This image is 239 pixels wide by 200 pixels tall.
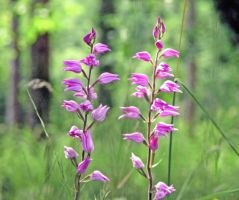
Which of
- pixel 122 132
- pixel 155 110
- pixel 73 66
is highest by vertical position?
pixel 73 66

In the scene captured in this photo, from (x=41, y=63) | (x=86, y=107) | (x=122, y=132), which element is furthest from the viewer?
(x=41, y=63)

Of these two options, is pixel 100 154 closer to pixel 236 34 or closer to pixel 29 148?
pixel 29 148

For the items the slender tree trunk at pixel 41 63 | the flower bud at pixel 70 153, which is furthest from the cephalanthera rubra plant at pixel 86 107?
the slender tree trunk at pixel 41 63

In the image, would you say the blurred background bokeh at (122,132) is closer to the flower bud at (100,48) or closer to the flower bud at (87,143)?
the flower bud at (87,143)

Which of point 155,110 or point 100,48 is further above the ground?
point 100,48

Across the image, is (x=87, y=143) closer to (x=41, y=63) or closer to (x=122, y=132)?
(x=122, y=132)

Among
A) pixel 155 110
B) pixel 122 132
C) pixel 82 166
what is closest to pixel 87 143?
pixel 82 166

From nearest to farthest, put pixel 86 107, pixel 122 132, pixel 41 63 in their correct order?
pixel 86 107
pixel 122 132
pixel 41 63

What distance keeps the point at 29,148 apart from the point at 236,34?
3224 mm

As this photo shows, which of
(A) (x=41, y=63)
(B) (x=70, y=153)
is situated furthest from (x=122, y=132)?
(A) (x=41, y=63)

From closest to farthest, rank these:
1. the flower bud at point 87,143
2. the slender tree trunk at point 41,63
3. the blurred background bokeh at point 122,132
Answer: the flower bud at point 87,143
the blurred background bokeh at point 122,132
the slender tree trunk at point 41,63

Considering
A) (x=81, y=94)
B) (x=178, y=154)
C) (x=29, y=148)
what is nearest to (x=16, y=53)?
(x=29, y=148)

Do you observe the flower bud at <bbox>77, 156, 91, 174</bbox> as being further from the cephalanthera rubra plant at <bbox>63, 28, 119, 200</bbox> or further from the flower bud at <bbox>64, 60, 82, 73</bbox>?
the flower bud at <bbox>64, 60, 82, 73</bbox>

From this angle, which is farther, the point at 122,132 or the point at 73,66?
the point at 122,132
